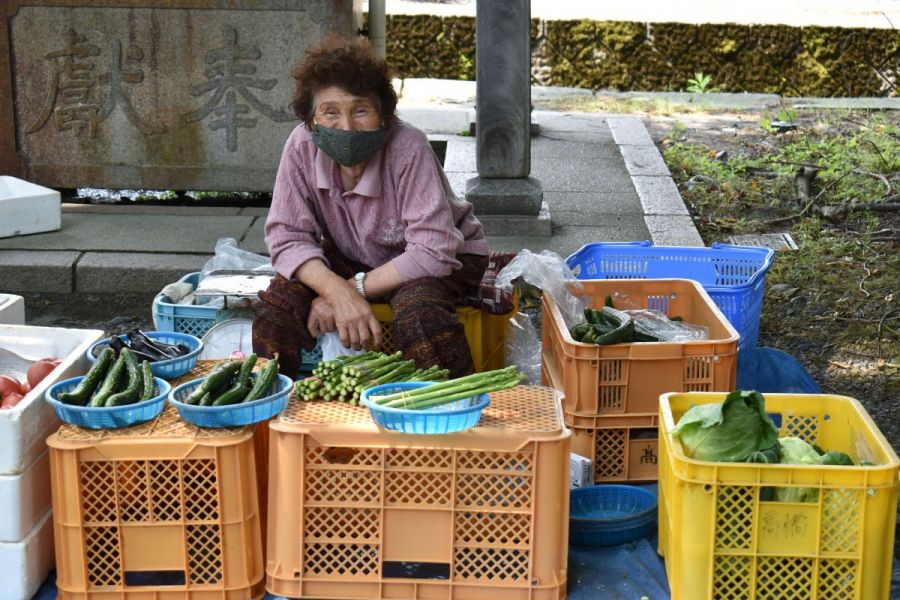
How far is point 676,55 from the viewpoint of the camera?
15.5 meters

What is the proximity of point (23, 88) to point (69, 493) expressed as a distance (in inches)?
197

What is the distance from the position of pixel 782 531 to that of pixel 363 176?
2172 millimetres

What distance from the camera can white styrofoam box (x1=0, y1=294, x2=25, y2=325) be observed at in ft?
14.5

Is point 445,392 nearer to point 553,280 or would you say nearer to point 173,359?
point 173,359

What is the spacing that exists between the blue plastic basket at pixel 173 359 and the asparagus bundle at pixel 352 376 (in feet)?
1.54

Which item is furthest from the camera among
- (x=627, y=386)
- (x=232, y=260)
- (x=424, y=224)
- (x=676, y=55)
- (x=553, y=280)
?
(x=676, y=55)

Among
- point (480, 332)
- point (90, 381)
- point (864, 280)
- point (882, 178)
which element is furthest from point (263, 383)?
point (882, 178)

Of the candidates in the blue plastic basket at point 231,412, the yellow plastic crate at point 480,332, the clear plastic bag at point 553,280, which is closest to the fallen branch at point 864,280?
the clear plastic bag at point 553,280

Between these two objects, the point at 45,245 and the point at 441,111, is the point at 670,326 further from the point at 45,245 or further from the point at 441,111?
the point at 441,111

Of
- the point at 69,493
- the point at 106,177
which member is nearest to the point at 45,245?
the point at 106,177

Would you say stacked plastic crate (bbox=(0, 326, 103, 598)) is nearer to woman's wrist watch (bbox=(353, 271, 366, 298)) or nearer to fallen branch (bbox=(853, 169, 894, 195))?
woman's wrist watch (bbox=(353, 271, 366, 298))

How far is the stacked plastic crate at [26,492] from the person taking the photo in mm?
3318

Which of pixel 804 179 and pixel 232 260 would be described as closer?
pixel 232 260

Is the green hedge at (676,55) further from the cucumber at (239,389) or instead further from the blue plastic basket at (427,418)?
the blue plastic basket at (427,418)
